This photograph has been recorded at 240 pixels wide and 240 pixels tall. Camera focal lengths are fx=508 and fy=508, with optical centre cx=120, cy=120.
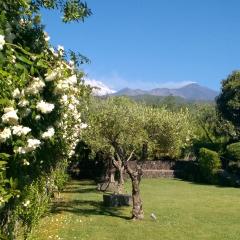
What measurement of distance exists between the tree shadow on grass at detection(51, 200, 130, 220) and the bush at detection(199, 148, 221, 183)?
17559 mm

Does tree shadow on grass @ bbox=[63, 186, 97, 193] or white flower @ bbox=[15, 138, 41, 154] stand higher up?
white flower @ bbox=[15, 138, 41, 154]

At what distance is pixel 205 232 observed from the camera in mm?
19500

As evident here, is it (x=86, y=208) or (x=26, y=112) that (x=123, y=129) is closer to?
(x=86, y=208)

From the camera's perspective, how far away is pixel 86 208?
25562 mm

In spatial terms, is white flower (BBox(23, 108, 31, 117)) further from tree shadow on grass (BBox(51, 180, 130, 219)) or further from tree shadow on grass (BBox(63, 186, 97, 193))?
tree shadow on grass (BBox(63, 186, 97, 193))

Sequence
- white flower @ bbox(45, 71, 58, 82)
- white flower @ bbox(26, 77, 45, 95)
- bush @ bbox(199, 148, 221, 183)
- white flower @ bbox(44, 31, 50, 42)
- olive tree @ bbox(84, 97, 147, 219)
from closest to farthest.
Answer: white flower @ bbox(26, 77, 45, 95), white flower @ bbox(45, 71, 58, 82), white flower @ bbox(44, 31, 50, 42), olive tree @ bbox(84, 97, 147, 219), bush @ bbox(199, 148, 221, 183)

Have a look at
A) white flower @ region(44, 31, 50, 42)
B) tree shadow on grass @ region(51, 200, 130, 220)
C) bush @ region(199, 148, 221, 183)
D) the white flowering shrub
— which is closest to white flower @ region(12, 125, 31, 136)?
the white flowering shrub

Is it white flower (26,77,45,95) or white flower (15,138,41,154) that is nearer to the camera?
white flower (15,138,41,154)

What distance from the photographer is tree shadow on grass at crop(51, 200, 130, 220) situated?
78.3 ft

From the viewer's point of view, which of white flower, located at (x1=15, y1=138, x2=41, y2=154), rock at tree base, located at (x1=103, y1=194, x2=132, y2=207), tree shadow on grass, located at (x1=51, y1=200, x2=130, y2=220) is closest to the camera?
white flower, located at (x1=15, y1=138, x2=41, y2=154)

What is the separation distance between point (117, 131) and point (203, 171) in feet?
71.3

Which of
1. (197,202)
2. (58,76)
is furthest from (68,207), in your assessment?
(58,76)

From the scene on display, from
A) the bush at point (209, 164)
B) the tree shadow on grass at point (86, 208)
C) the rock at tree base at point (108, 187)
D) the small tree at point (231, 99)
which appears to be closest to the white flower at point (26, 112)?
the tree shadow on grass at point (86, 208)

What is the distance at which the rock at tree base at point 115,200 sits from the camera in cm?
2638
